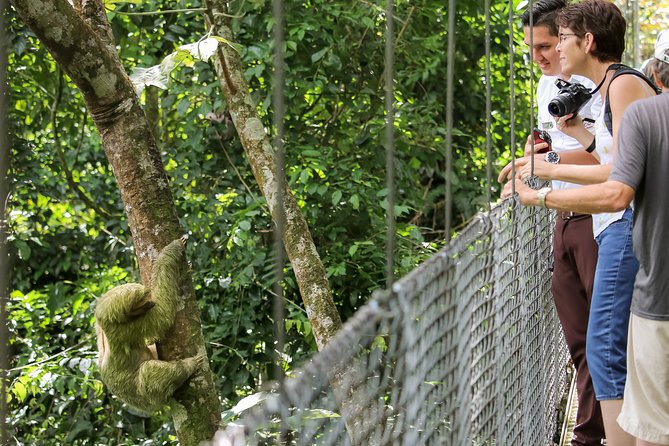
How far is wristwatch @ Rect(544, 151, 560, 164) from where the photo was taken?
2367 millimetres

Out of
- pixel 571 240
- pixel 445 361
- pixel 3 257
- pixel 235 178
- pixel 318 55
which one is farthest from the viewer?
pixel 235 178

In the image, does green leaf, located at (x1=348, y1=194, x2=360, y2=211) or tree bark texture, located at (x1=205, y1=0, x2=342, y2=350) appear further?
green leaf, located at (x1=348, y1=194, x2=360, y2=211)

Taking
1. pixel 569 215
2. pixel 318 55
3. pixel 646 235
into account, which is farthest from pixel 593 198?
pixel 318 55

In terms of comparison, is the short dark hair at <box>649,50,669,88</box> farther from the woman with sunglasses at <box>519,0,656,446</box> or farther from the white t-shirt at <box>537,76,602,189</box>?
the white t-shirt at <box>537,76,602,189</box>

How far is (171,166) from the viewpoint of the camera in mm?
4395

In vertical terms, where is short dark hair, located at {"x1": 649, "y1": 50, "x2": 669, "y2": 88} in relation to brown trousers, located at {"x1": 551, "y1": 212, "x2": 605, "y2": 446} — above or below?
above

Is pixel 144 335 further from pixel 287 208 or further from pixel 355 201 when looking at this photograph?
pixel 355 201

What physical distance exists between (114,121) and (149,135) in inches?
3.9

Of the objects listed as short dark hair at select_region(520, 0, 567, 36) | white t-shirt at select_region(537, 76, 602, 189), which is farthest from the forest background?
short dark hair at select_region(520, 0, 567, 36)

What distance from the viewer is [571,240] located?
2441mm

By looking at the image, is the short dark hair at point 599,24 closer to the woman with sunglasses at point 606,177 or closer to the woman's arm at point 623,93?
the woman with sunglasses at point 606,177

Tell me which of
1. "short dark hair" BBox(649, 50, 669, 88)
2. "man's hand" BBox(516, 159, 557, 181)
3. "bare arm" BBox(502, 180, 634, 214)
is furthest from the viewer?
"man's hand" BBox(516, 159, 557, 181)

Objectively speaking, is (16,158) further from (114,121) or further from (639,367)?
(639,367)

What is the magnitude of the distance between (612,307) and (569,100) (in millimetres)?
524
